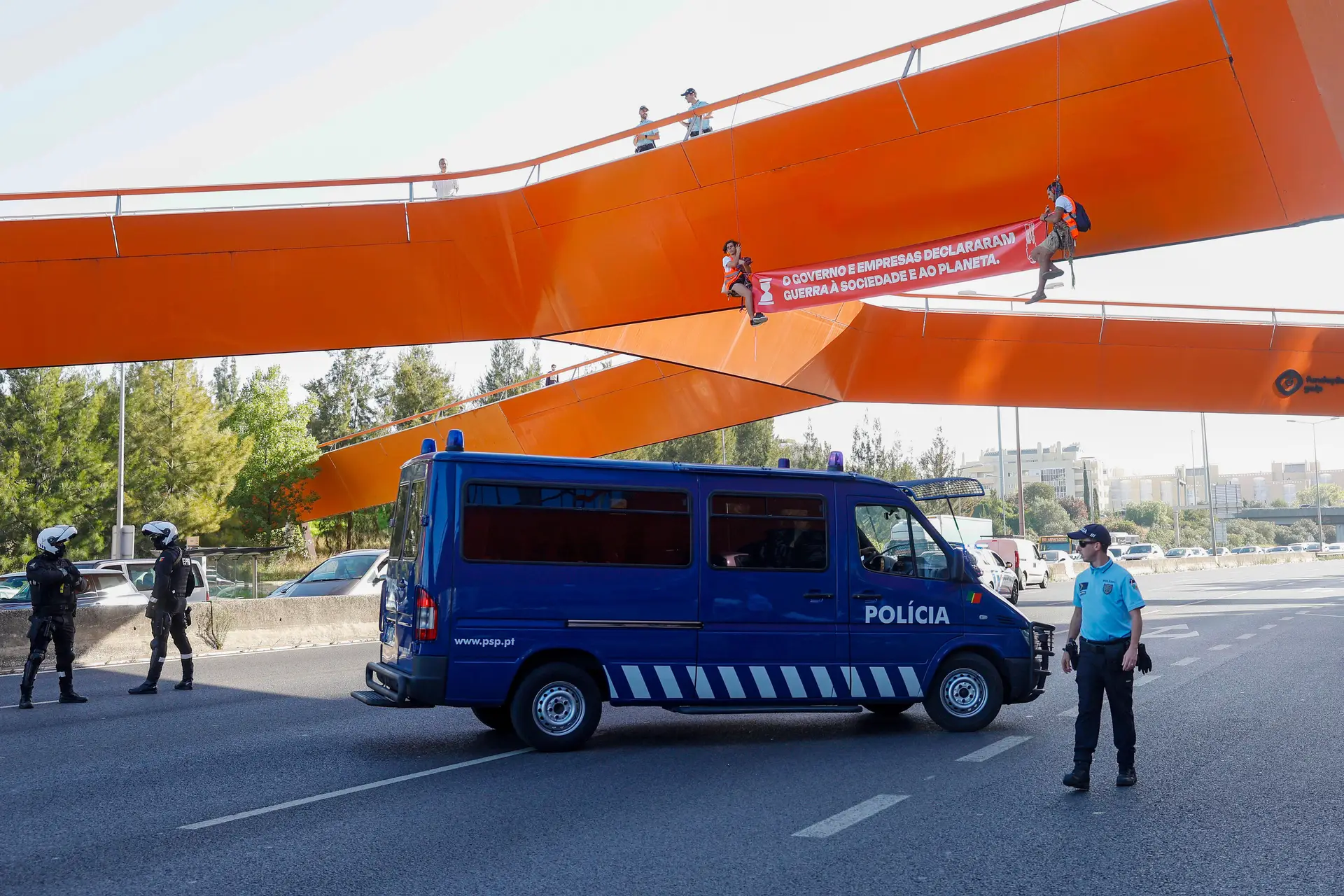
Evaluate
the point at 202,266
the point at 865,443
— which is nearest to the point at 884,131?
the point at 202,266

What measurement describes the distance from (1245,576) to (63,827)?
52560 millimetres

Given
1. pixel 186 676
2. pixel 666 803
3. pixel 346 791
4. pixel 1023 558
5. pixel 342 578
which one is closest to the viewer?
pixel 666 803

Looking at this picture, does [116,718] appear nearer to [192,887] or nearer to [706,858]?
[192,887]

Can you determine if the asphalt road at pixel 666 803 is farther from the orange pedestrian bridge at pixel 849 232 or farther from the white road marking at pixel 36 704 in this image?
the orange pedestrian bridge at pixel 849 232

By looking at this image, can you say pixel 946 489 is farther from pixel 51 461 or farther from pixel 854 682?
pixel 51 461

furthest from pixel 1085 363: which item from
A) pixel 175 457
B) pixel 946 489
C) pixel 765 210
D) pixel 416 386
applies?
pixel 416 386

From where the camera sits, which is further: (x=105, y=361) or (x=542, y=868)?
(x=105, y=361)

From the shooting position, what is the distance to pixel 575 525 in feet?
29.5

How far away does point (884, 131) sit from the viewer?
13484mm

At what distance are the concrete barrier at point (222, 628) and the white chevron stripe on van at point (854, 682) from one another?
451 inches

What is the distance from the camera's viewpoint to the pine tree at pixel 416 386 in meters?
69.8

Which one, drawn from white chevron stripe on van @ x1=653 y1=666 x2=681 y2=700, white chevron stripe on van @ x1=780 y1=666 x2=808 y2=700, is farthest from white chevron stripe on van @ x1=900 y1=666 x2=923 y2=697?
white chevron stripe on van @ x1=653 y1=666 x2=681 y2=700

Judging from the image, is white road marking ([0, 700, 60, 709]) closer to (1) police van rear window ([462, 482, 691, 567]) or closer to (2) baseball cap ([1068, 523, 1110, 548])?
(1) police van rear window ([462, 482, 691, 567])

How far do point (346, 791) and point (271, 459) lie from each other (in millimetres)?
41803
